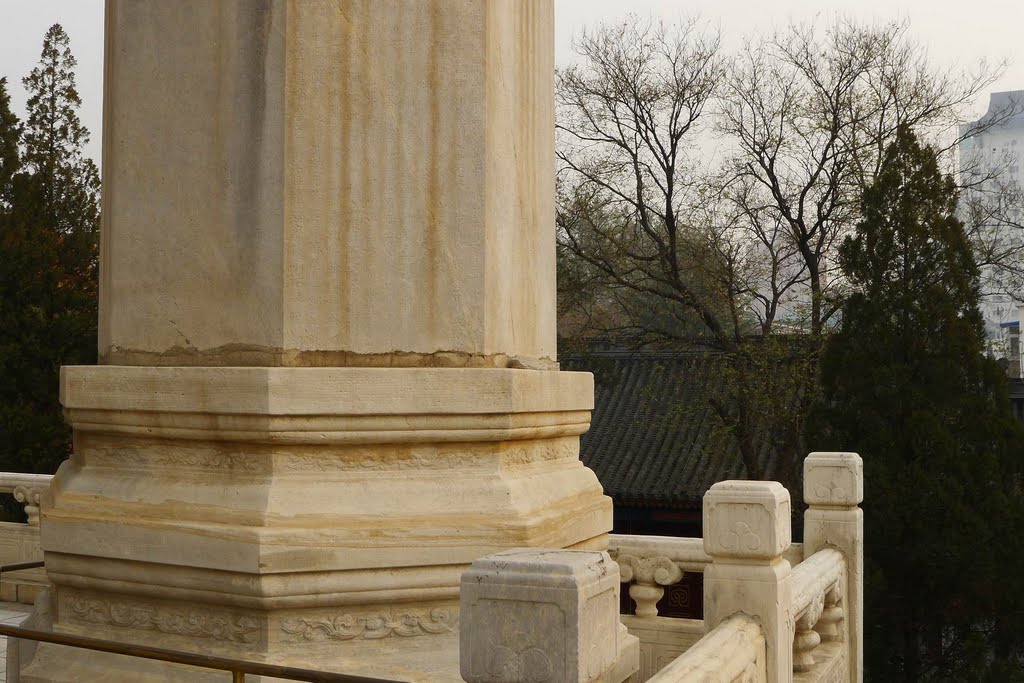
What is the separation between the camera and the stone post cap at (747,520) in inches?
142

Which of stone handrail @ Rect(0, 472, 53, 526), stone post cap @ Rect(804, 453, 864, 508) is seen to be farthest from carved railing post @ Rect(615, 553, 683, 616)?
stone handrail @ Rect(0, 472, 53, 526)

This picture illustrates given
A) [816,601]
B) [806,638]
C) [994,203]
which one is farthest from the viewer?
[994,203]

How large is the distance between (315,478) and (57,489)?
0.88 metres

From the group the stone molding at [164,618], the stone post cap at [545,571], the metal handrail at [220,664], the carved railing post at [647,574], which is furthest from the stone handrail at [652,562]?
the stone post cap at [545,571]

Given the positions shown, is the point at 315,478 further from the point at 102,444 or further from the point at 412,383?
the point at 102,444

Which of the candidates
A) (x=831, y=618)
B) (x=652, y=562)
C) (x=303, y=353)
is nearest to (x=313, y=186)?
(x=303, y=353)

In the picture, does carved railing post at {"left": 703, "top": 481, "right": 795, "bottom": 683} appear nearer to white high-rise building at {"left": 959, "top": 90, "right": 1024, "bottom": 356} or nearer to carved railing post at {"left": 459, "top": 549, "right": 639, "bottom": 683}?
carved railing post at {"left": 459, "top": 549, "right": 639, "bottom": 683}

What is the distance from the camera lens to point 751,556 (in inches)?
144

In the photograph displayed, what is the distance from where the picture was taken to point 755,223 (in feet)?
54.2

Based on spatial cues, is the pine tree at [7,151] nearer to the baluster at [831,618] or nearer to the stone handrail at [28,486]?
the stone handrail at [28,486]

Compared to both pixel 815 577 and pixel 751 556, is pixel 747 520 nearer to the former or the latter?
pixel 751 556

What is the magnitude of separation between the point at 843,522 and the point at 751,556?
2.44 meters

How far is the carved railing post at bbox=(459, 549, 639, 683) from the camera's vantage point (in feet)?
5.86

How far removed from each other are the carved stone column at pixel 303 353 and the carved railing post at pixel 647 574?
2592mm
